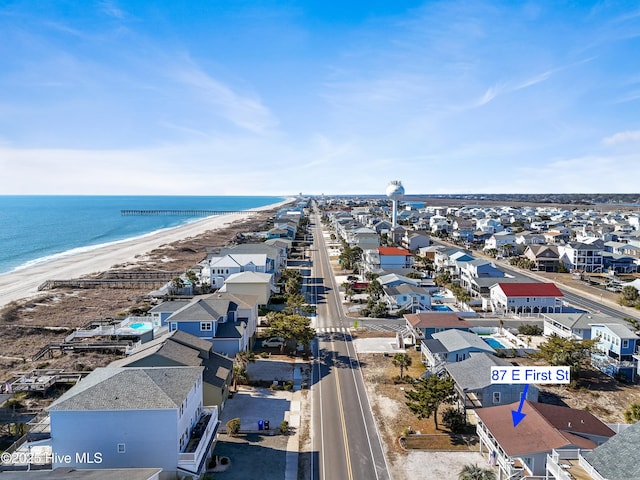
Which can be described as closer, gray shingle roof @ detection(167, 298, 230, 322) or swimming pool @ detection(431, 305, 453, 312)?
gray shingle roof @ detection(167, 298, 230, 322)

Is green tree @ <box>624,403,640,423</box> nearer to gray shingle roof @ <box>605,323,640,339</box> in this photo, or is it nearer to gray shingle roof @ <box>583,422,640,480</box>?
gray shingle roof @ <box>605,323,640,339</box>

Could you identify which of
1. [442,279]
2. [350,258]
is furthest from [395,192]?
[442,279]

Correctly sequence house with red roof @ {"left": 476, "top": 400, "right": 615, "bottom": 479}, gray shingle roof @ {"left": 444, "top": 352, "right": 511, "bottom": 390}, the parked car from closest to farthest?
house with red roof @ {"left": 476, "top": 400, "right": 615, "bottom": 479}
gray shingle roof @ {"left": 444, "top": 352, "right": 511, "bottom": 390}
the parked car

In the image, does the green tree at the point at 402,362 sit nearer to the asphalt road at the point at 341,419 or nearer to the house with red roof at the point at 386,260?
the asphalt road at the point at 341,419

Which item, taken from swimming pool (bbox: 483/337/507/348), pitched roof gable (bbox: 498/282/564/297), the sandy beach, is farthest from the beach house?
the sandy beach

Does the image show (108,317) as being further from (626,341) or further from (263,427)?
(626,341)

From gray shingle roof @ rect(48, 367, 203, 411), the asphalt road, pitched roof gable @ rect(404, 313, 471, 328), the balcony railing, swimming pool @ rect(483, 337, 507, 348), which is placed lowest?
the asphalt road

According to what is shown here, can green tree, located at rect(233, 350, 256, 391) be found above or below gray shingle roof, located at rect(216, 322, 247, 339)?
below
